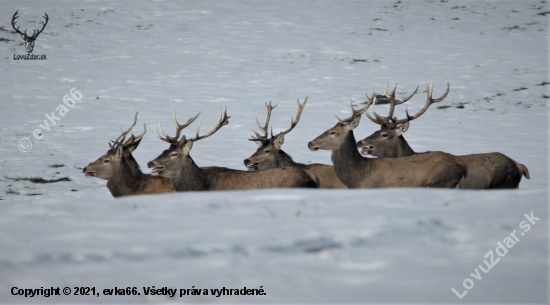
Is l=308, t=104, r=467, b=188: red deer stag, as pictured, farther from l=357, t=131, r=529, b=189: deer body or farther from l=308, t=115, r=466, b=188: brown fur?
l=357, t=131, r=529, b=189: deer body

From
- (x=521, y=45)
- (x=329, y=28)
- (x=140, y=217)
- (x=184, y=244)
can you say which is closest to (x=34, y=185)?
(x=140, y=217)

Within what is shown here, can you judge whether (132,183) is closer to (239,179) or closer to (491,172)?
(239,179)

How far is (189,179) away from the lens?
364 inches

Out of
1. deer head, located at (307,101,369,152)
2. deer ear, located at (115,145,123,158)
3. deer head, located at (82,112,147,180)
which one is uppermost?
deer head, located at (307,101,369,152)

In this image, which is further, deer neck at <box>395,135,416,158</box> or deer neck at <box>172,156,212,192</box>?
deer neck at <box>395,135,416,158</box>

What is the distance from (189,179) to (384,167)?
2.92 m

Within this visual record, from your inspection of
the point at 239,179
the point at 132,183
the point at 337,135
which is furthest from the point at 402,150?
the point at 132,183

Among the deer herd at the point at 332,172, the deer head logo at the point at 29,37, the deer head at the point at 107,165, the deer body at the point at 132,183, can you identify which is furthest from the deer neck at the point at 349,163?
the deer head logo at the point at 29,37

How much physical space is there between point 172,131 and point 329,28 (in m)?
13.6

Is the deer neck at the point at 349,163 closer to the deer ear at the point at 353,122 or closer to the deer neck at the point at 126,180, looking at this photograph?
the deer ear at the point at 353,122

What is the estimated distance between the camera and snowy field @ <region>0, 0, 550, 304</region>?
4684mm

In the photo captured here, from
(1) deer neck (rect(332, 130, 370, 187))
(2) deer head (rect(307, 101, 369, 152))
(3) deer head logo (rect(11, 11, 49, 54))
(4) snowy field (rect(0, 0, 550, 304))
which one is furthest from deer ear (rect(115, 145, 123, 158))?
(3) deer head logo (rect(11, 11, 49, 54))

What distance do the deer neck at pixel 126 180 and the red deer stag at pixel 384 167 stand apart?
109 inches

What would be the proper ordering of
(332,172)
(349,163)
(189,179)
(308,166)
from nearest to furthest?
(189,179), (349,163), (332,172), (308,166)
